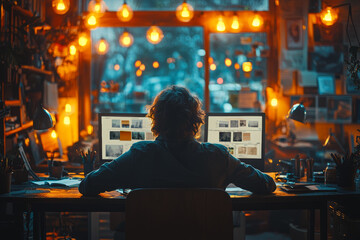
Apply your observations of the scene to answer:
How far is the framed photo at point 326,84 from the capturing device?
580 centimetres

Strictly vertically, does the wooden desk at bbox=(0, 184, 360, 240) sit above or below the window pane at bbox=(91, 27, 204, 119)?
below

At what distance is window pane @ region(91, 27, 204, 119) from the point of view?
665 centimetres

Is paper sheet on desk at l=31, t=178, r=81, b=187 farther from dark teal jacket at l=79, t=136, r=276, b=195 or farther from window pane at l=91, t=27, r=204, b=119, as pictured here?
window pane at l=91, t=27, r=204, b=119

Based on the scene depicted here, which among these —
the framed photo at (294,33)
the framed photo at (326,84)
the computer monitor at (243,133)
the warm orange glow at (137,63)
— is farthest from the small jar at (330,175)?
the warm orange glow at (137,63)

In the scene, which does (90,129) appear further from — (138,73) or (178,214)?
(178,214)

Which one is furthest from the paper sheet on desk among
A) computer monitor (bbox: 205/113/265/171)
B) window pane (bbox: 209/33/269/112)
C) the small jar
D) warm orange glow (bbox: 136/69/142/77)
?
warm orange glow (bbox: 136/69/142/77)

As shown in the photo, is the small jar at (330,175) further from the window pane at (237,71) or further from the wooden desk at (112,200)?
the window pane at (237,71)

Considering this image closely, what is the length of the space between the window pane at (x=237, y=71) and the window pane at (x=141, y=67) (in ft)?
0.78

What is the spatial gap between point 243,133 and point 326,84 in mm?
3206

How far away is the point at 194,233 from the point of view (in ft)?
5.86

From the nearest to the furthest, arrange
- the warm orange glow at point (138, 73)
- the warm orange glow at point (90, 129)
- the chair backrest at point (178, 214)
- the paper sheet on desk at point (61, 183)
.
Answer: the chair backrest at point (178, 214), the paper sheet on desk at point (61, 183), the warm orange glow at point (90, 129), the warm orange glow at point (138, 73)

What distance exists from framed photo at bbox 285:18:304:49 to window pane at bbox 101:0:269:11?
0.47m

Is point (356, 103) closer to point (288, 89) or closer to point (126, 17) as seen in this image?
point (288, 89)

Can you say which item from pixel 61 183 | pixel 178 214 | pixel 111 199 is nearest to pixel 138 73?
pixel 61 183
